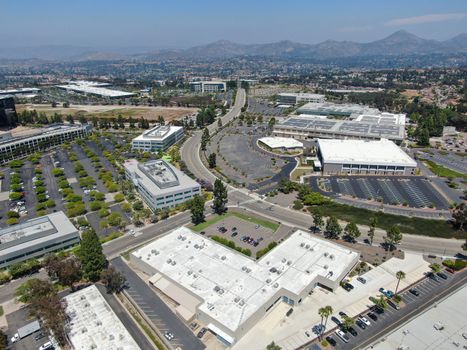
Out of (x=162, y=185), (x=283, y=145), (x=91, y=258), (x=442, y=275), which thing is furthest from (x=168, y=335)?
(x=283, y=145)

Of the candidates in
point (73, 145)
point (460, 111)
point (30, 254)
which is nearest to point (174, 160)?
point (73, 145)

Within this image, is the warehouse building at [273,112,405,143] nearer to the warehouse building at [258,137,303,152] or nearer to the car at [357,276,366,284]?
the warehouse building at [258,137,303,152]

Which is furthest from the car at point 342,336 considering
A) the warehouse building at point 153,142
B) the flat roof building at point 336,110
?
the flat roof building at point 336,110

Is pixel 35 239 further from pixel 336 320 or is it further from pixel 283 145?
pixel 283 145

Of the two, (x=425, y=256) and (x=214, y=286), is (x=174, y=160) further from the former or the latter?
(x=425, y=256)

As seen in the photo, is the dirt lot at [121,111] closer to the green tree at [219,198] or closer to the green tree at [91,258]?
the green tree at [219,198]

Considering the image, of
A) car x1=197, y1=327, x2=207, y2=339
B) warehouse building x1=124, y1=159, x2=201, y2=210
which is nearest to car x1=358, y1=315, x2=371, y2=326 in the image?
car x1=197, y1=327, x2=207, y2=339
